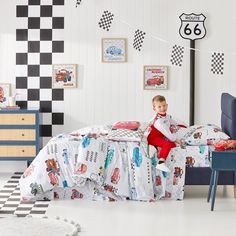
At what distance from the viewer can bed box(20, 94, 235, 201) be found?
623 centimetres

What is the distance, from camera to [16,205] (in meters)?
6.03

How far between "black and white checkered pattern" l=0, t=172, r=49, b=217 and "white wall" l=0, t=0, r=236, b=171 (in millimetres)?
1607

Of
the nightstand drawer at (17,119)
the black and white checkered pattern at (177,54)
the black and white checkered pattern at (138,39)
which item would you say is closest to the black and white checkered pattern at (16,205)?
the nightstand drawer at (17,119)

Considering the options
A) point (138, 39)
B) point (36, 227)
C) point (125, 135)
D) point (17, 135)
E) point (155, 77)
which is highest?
point (138, 39)

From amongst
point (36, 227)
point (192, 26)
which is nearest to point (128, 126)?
point (192, 26)

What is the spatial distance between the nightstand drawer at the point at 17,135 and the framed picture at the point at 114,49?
4.21 feet

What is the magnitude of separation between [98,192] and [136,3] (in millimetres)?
2666

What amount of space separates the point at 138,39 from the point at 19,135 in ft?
5.99

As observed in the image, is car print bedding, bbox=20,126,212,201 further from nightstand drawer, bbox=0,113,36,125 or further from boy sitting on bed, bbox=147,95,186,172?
nightstand drawer, bbox=0,113,36,125

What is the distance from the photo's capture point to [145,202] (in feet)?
20.5

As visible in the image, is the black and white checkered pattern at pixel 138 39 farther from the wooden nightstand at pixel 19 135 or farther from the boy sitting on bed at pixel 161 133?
the boy sitting on bed at pixel 161 133

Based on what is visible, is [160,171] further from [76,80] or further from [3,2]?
[3,2]

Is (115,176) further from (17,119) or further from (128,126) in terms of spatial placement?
(17,119)

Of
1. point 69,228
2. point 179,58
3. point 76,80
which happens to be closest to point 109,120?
point 76,80
